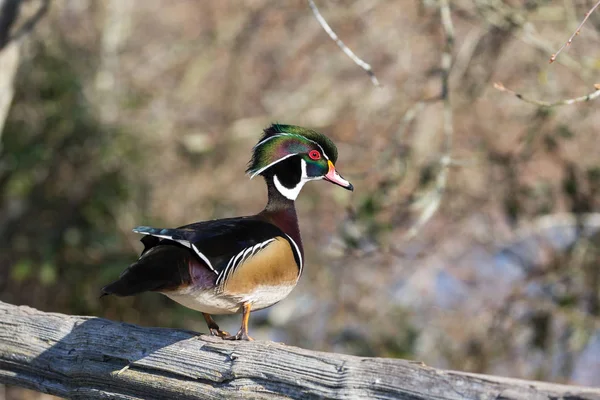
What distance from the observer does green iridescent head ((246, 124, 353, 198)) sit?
277cm

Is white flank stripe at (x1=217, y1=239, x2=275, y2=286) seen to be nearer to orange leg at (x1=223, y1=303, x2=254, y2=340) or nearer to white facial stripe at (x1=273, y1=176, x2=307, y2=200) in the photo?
orange leg at (x1=223, y1=303, x2=254, y2=340)

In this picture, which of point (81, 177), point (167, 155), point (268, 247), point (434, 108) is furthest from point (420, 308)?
point (268, 247)

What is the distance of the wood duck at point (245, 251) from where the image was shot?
2.35 metres

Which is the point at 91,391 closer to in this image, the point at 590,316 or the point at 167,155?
the point at 590,316

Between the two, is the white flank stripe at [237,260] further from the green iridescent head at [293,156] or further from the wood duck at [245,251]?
the green iridescent head at [293,156]

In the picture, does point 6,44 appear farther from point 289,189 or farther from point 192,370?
point 192,370

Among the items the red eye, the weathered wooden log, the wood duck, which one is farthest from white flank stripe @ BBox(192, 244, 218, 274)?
the red eye

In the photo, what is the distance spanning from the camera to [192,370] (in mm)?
2338

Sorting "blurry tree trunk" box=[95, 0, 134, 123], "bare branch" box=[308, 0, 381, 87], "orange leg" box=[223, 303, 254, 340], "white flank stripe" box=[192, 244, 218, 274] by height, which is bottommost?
"orange leg" box=[223, 303, 254, 340]

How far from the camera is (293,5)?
6949 millimetres

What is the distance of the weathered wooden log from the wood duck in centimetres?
17

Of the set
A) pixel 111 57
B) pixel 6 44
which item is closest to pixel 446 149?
pixel 6 44

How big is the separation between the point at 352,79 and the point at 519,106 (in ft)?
6.60

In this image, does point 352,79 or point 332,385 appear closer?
point 332,385
